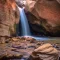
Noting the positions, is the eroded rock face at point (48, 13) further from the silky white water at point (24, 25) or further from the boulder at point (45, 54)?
the boulder at point (45, 54)

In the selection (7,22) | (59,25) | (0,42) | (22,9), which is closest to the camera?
(0,42)

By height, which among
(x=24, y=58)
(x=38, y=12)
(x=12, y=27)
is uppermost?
(x=38, y=12)

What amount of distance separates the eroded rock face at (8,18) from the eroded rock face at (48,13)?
1774 mm

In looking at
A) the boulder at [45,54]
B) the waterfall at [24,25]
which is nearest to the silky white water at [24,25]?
the waterfall at [24,25]

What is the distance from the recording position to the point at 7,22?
1270 centimetres

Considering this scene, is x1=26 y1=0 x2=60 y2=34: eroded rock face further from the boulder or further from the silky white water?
the boulder

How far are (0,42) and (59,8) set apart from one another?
627 centimetres

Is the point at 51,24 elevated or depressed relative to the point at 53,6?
depressed

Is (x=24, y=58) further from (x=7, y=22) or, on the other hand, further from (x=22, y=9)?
(x=22, y=9)

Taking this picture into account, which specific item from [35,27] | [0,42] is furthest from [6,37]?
[35,27]

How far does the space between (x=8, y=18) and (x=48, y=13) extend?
392 cm

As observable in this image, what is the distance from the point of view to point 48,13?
15.9 meters

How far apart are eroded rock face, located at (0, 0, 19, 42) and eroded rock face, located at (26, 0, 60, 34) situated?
5.82 ft

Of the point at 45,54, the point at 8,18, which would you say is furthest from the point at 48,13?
the point at 45,54
